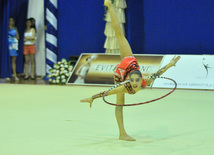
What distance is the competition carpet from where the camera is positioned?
3.67 meters

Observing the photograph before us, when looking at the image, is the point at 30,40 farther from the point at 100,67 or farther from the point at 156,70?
the point at 156,70

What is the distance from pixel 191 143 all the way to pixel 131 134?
731mm

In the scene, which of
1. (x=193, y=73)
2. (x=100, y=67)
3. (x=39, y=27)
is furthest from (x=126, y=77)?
(x=39, y=27)

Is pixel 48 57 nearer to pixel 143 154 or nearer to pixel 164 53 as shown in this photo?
pixel 164 53

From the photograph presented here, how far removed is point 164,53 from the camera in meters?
10.4

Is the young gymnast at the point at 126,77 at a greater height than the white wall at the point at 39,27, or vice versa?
the white wall at the point at 39,27

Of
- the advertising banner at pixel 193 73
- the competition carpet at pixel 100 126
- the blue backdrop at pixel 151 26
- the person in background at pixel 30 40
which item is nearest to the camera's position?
the competition carpet at pixel 100 126

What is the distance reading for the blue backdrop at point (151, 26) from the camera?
998cm

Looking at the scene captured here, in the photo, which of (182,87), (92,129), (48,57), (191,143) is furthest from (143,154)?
(48,57)

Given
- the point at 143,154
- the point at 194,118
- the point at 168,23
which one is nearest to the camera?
the point at 143,154

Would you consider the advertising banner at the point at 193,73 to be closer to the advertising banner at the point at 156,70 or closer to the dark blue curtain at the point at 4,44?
the advertising banner at the point at 156,70

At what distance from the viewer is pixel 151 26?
10453 mm

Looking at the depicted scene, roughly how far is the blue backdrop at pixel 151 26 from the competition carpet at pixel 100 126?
2714 millimetres

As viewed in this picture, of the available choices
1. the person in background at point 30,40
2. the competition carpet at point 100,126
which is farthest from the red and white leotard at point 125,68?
the person in background at point 30,40
